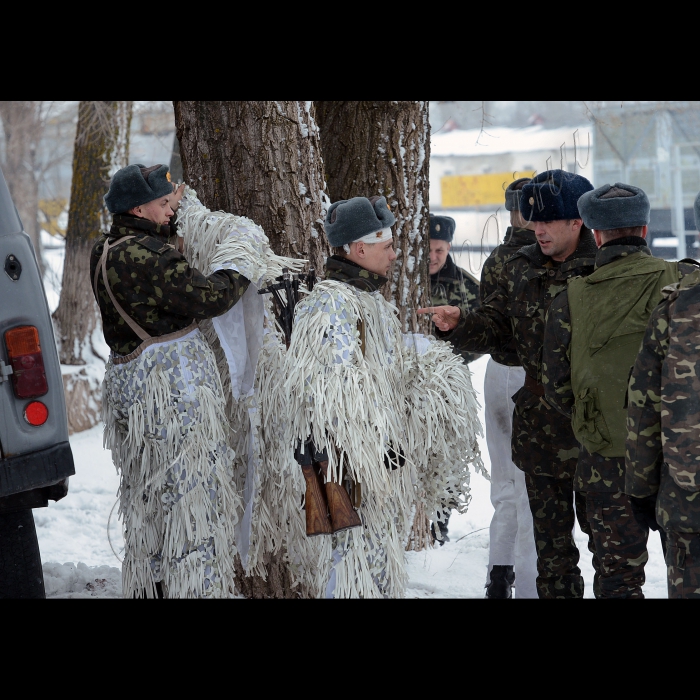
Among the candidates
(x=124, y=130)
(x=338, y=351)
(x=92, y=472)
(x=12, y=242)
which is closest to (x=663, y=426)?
(x=338, y=351)

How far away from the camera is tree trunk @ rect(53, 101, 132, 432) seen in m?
8.23

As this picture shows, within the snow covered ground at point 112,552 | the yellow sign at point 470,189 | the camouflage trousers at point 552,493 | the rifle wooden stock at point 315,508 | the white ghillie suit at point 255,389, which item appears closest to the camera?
the rifle wooden stock at point 315,508

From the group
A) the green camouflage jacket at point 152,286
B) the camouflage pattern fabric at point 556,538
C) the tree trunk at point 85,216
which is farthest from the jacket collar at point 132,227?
the tree trunk at point 85,216

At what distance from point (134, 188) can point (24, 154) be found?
45.2 ft

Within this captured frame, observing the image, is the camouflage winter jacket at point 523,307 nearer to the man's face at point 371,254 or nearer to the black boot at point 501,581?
the man's face at point 371,254

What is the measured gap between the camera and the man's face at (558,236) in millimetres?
3373

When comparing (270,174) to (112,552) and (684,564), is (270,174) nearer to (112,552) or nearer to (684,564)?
(684,564)

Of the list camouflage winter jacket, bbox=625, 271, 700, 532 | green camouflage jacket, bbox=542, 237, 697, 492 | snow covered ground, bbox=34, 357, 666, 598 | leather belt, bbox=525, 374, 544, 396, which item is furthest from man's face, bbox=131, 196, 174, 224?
camouflage winter jacket, bbox=625, 271, 700, 532

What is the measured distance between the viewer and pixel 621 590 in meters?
2.98

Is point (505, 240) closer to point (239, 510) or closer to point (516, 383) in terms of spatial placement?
point (516, 383)

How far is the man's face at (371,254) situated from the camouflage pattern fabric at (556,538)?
3.71 feet

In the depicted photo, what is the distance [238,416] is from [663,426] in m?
1.63

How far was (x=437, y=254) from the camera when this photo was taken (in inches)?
211

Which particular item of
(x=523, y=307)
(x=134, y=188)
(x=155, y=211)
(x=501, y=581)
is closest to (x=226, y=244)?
(x=155, y=211)
